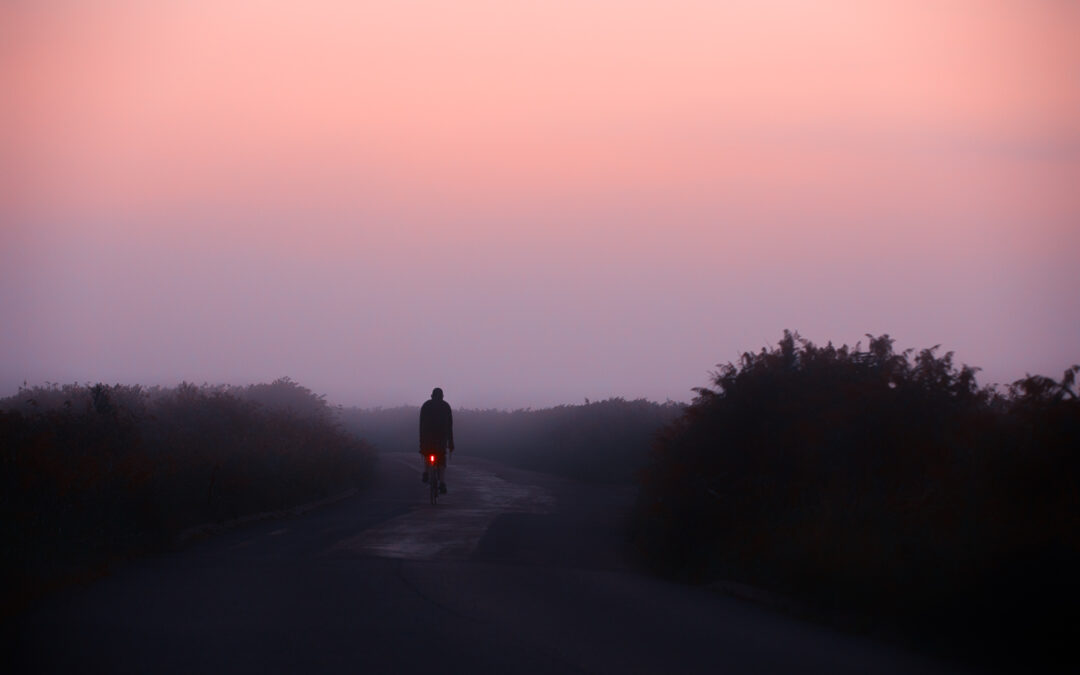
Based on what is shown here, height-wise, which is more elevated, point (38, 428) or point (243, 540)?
point (38, 428)

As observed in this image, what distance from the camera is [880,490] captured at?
14.4 m

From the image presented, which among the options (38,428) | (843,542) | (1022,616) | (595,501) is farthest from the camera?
(595,501)

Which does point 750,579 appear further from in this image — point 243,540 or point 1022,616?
point 243,540

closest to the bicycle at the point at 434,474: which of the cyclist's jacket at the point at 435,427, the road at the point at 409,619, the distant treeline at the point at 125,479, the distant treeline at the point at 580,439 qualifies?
the cyclist's jacket at the point at 435,427

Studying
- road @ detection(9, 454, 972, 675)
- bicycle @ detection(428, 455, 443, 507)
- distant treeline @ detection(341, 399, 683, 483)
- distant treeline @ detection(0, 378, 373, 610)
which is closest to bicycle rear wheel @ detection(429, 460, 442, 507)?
bicycle @ detection(428, 455, 443, 507)

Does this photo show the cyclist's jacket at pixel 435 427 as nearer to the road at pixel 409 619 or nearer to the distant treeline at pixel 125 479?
the distant treeline at pixel 125 479

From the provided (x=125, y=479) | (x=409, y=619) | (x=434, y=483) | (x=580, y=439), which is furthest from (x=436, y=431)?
(x=580, y=439)

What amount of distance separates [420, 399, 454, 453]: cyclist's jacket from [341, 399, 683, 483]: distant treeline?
530cm

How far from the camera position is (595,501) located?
28312 millimetres

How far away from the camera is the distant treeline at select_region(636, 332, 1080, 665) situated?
10781 millimetres

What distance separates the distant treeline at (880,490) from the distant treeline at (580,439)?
10.0m

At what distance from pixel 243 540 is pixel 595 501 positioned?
1278 cm

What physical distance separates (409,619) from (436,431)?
1432 centimetres

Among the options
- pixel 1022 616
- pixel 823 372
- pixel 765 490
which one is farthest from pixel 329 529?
pixel 1022 616
